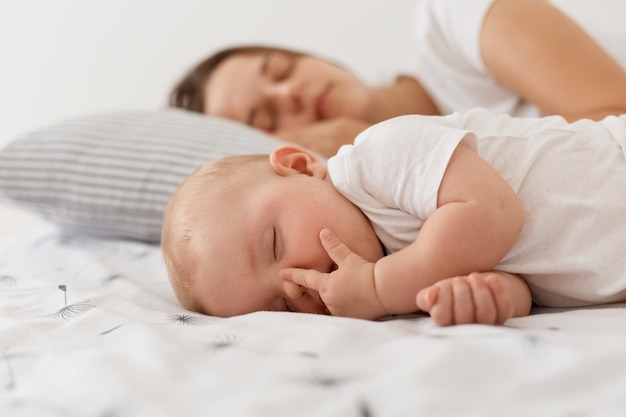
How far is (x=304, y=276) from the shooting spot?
92 cm

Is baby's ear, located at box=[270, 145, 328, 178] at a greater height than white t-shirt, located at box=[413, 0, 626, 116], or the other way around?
white t-shirt, located at box=[413, 0, 626, 116]

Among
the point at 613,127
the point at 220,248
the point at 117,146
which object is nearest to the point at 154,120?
the point at 117,146

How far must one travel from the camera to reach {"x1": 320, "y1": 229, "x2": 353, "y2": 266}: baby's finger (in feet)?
2.98

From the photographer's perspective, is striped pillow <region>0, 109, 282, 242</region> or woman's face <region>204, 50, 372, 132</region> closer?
striped pillow <region>0, 109, 282, 242</region>

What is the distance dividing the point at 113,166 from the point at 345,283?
84cm

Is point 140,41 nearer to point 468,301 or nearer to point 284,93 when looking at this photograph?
point 284,93

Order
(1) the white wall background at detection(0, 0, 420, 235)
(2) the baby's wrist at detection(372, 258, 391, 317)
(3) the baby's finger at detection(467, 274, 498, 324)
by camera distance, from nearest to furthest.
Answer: (3) the baby's finger at detection(467, 274, 498, 324) → (2) the baby's wrist at detection(372, 258, 391, 317) → (1) the white wall background at detection(0, 0, 420, 235)

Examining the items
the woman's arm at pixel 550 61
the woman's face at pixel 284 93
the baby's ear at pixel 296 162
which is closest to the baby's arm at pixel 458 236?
the baby's ear at pixel 296 162

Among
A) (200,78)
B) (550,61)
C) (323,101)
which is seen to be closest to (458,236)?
(550,61)

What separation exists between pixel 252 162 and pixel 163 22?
5.88ft

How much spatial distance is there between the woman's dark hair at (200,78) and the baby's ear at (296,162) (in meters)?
0.97

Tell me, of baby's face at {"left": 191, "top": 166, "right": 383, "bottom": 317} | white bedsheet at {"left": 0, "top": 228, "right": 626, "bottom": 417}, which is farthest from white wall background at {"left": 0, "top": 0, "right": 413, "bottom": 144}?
white bedsheet at {"left": 0, "top": 228, "right": 626, "bottom": 417}

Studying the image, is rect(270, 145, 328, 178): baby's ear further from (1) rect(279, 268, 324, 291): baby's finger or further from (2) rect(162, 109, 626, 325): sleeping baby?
(1) rect(279, 268, 324, 291): baby's finger

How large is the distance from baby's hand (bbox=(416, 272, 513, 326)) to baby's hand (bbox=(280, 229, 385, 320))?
11cm
